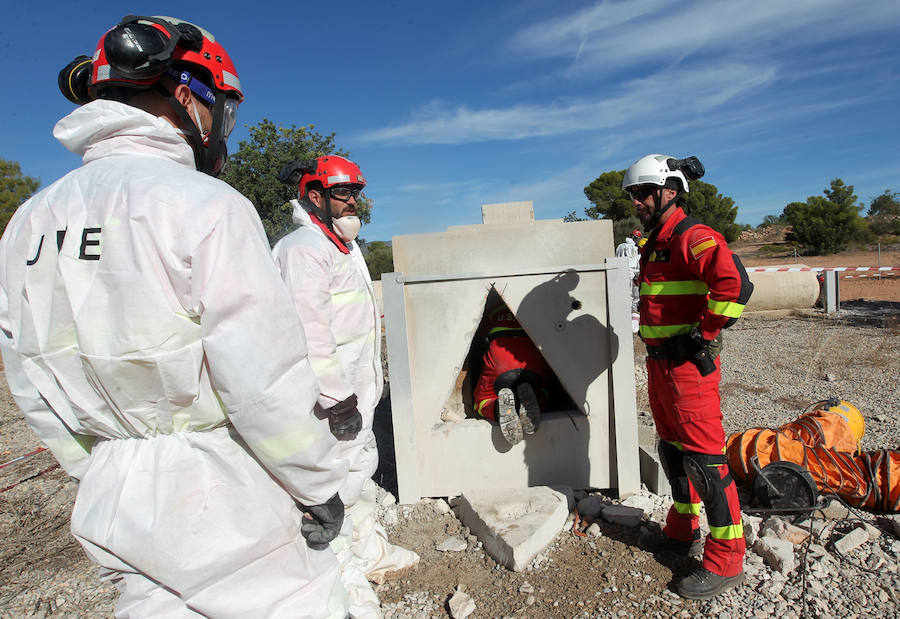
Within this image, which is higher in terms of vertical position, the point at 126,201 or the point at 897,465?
the point at 126,201

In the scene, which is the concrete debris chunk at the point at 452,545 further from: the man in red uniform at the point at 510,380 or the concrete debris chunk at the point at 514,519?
the man in red uniform at the point at 510,380

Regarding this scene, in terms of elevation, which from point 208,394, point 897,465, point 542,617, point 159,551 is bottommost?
point 542,617

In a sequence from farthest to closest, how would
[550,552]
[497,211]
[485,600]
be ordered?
[497,211] < [550,552] < [485,600]

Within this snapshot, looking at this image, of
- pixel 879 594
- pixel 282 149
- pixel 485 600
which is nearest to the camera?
pixel 879 594

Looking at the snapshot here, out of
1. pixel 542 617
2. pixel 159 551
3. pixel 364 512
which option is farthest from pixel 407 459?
pixel 159 551

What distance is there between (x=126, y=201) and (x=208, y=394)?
1.68 feet

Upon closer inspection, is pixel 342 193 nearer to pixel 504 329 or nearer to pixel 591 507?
pixel 504 329

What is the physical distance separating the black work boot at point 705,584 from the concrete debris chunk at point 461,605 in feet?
3.51

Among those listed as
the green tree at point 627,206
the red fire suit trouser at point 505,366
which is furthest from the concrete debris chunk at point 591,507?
the green tree at point 627,206

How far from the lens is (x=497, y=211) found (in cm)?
428

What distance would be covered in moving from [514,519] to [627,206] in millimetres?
27285

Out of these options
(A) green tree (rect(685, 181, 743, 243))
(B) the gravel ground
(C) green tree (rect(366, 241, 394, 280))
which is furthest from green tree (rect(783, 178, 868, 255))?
(B) the gravel ground

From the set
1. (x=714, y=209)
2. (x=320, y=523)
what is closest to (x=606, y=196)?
(x=714, y=209)

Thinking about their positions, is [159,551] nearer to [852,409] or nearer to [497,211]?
[497,211]
